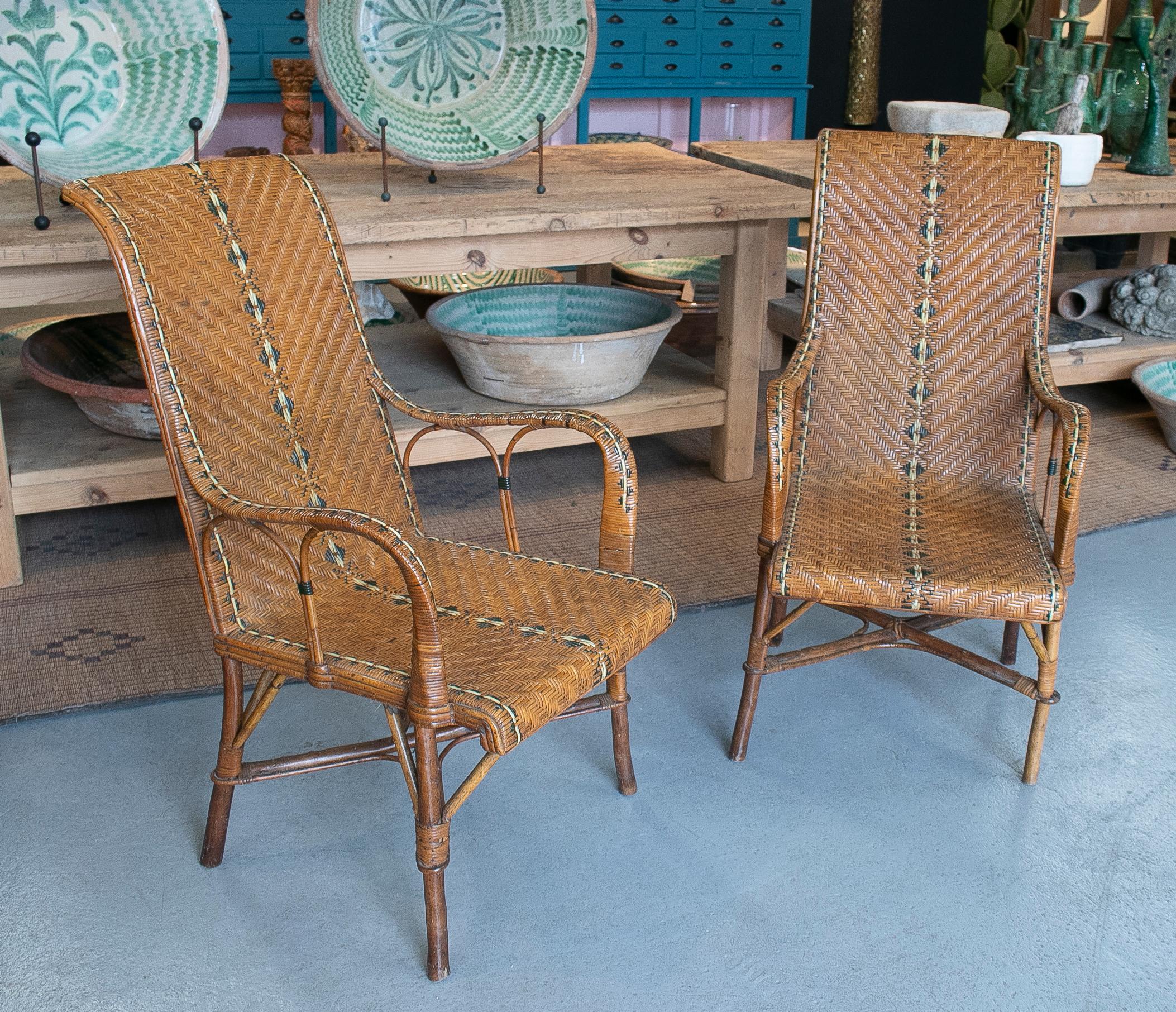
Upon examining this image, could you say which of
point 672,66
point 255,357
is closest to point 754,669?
point 255,357

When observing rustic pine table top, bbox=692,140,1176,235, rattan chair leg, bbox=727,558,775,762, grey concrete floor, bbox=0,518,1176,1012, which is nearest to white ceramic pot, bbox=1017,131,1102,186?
rustic pine table top, bbox=692,140,1176,235

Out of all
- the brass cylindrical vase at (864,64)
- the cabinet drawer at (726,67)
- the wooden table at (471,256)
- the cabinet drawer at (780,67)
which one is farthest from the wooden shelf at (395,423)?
the brass cylindrical vase at (864,64)

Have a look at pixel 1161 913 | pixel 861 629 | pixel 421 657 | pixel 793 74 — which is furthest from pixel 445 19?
pixel 793 74

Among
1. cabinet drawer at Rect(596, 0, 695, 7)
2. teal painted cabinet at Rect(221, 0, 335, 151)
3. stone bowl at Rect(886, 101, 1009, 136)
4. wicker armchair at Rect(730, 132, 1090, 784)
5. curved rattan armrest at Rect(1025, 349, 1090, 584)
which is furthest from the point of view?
cabinet drawer at Rect(596, 0, 695, 7)

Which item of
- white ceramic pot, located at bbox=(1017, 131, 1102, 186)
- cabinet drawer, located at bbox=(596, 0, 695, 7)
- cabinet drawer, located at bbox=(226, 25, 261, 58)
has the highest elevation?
cabinet drawer, located at bbox=(596, 0, 695, 7)

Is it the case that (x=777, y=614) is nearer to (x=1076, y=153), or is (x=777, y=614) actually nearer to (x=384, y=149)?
(x=384, y=149)

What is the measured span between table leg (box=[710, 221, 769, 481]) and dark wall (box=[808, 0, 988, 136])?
12.3 feet

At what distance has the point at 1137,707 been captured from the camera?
7.39 ft

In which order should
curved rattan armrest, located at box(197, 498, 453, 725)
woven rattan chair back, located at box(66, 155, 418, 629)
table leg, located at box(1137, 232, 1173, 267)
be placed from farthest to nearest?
table leg, located at box(1137, 232, 1173, 267) < woven rattan chair back, located at box(66, 155, 418, 629) < curved rattan armrest, located at box(197, 498, 453, 725)

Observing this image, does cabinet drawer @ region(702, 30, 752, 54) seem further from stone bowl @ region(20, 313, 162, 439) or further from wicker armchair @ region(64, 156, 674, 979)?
wicker armchair @ region(64, 156, 674, 979)

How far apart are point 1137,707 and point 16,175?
2.63 m

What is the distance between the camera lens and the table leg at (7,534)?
99.2 inches

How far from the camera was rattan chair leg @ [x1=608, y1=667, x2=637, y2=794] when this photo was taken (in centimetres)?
187

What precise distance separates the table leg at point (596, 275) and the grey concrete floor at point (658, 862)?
1660 mm
